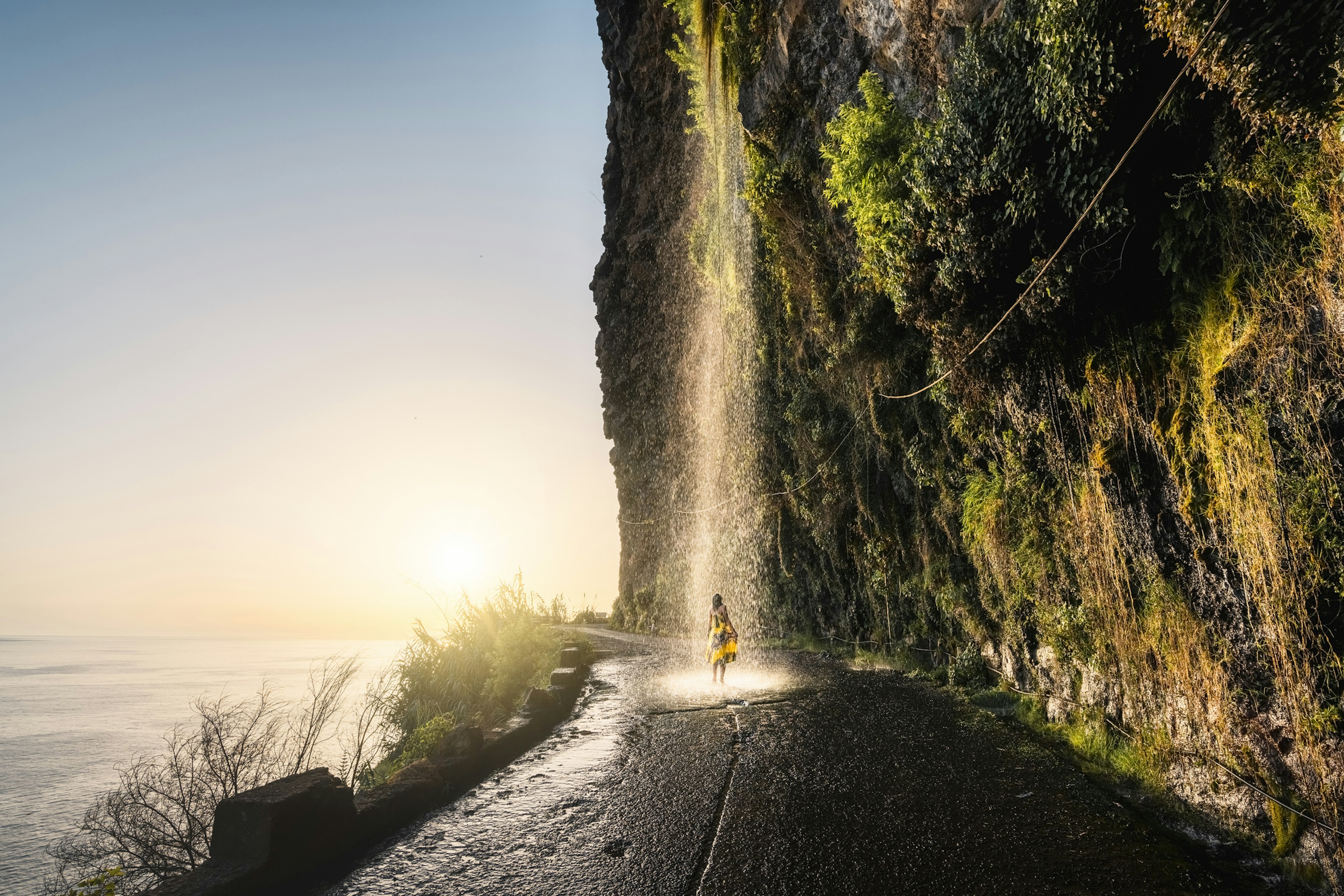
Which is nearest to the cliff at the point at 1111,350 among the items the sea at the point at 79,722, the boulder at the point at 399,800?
the boulder at the point at 399,800

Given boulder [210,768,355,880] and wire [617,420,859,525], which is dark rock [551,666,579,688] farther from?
wire [617,420,859,525]

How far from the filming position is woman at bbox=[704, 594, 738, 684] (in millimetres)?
10117

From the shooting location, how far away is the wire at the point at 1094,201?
3160 mm

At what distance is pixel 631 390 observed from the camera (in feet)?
91.7

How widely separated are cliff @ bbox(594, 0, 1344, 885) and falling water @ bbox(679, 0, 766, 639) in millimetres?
4564

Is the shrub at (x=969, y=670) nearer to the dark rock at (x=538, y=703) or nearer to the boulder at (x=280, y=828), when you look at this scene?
the dark rock at (x=538, y=703)

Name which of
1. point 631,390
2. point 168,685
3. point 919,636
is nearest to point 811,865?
point 919,636

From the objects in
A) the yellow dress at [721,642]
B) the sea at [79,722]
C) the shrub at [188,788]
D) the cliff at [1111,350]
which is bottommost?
the sea at [79,722]

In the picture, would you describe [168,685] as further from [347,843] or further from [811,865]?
[811,865]

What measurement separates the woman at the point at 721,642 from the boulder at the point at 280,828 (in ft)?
22.4

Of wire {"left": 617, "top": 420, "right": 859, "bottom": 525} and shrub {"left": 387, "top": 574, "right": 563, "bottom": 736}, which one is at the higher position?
wire {"left": 617, "top": 420, "right": 859, "bottom": 525}

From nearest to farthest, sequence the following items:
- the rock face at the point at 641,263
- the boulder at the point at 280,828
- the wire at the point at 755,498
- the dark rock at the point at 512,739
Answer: the boulder at the point at 280,828
the dark rock at the point at 512,739
the wire at the point at 755,498
the rock face at the point at 641,263

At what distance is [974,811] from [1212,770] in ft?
5.01

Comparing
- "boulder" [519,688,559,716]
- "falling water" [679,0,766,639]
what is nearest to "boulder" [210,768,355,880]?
"boulder" [519,688,559,716]
